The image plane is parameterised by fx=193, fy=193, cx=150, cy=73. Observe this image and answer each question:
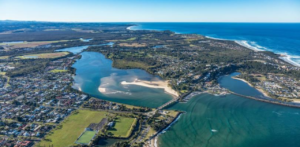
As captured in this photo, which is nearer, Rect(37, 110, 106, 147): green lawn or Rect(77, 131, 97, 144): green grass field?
Rect(37, 110, 106, 147): green lawn

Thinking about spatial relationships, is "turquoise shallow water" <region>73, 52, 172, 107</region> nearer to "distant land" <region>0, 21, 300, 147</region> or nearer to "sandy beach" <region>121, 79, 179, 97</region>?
"distant land" <region>0, 21, 300, 147</region>

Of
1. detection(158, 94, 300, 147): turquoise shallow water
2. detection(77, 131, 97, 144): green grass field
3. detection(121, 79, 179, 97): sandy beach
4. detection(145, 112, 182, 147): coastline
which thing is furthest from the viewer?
detection(121, 79, 179, 97): sandy beach

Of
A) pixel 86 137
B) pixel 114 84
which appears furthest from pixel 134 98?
pixel 86 137

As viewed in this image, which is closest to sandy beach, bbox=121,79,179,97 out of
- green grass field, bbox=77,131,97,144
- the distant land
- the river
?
the distant land

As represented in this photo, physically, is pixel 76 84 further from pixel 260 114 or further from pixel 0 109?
pixel 260 114

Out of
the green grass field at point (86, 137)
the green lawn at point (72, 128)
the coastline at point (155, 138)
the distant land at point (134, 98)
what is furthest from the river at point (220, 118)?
the green grass field at point (86, 137)

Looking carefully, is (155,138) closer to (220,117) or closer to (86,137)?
(86,137)
